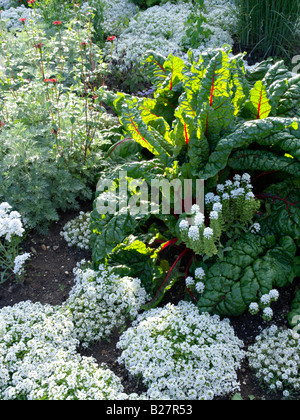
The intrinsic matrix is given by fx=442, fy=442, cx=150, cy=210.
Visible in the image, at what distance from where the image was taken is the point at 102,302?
358cm

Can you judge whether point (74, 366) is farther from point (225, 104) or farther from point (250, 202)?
point (225, 104)

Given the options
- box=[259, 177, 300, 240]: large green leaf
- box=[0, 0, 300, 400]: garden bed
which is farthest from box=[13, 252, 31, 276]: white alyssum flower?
box=[259, 177, 300, 240]: large green leaf

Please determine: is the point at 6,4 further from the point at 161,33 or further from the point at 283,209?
the point at 283,209

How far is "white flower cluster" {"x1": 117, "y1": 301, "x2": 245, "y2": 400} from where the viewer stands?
2.87 meters

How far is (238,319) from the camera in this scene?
348cm

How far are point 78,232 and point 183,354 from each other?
5.72ft

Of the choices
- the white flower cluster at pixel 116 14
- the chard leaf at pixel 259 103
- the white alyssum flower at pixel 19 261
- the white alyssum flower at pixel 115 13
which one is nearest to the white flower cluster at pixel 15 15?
the white alyssum flower at pixel 115 13

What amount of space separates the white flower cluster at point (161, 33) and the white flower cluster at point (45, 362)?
4171 millimetres

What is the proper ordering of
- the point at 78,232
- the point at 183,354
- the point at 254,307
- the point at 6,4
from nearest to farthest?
1. the point at 183,354
2. the point at 254,307
3. the point at 78,232
4. the point at 6,4

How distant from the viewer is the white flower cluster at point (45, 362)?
9.37 feet

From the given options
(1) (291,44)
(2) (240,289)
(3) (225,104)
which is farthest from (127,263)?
(1) (291,44)

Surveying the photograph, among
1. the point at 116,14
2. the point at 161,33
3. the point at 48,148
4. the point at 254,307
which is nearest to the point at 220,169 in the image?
the point at 254,307

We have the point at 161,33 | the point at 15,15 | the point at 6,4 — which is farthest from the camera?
the point at 6,4

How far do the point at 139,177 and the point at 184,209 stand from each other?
501 mm
